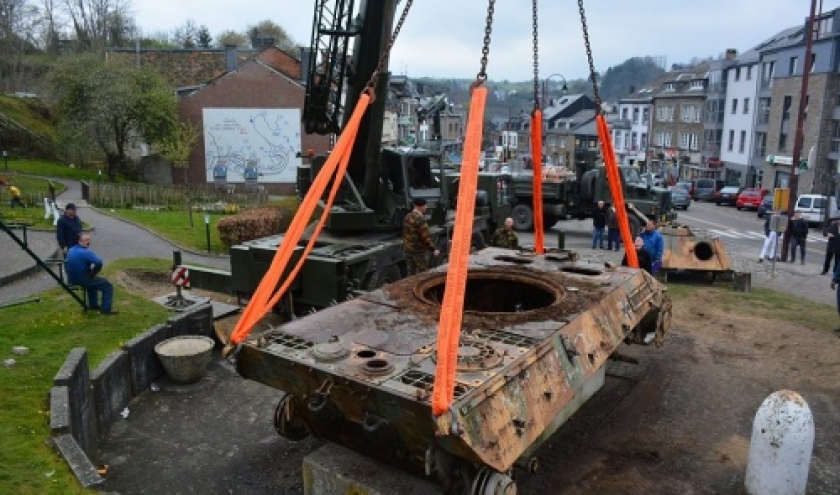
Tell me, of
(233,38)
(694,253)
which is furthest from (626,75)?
(694,253)

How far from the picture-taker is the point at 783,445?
6.29 meters

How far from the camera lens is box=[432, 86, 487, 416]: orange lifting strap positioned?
4.70 meters

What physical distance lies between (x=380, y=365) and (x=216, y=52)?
3797 centimetres

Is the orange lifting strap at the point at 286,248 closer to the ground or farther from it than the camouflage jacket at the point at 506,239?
farther from it

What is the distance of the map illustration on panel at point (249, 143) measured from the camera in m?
32.6

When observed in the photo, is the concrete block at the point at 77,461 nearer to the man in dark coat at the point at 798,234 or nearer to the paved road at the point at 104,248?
the paved road at the point at 104,248

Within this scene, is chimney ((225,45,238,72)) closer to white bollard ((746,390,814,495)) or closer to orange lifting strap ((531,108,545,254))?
orange lifting strap ((531,108,545,254))

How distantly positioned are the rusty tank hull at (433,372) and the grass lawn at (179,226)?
10.5 meters

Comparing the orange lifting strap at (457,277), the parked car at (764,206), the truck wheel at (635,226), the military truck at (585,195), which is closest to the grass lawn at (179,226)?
the military truck at (585,195)

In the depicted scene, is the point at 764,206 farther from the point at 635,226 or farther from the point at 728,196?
the point at 635,226

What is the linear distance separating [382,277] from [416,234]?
0.92 m

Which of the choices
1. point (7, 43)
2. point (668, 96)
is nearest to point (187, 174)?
point (7, 43)

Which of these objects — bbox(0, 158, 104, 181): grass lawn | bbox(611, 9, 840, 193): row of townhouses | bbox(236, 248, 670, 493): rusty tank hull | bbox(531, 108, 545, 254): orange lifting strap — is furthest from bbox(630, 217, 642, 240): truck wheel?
bbox(0, 158, 104, 181): grass lawn

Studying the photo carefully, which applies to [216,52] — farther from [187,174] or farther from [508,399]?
[508,399]
